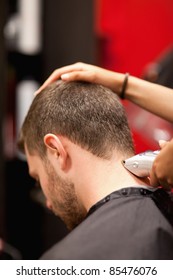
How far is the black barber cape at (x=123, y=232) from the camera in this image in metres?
1.22

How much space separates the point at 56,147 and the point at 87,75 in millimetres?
281

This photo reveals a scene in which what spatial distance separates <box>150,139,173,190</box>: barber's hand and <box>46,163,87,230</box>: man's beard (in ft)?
0.84

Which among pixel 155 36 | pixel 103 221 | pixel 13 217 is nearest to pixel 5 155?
pixel 13 217

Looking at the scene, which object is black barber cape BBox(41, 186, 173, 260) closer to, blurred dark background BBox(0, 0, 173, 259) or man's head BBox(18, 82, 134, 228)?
man's head BBox(18, 82, 134, 228)

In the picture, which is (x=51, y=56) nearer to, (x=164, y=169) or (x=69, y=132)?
(x=69, y=132)

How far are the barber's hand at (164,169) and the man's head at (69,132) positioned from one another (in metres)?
0.14

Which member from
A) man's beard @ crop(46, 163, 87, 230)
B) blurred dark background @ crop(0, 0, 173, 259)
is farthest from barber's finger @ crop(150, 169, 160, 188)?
blurred dark background @ crop(0, 0, 173, 259)

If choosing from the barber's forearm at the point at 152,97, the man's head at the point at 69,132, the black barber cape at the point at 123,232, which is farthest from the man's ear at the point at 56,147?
the barber's forearm at the point at 152,97

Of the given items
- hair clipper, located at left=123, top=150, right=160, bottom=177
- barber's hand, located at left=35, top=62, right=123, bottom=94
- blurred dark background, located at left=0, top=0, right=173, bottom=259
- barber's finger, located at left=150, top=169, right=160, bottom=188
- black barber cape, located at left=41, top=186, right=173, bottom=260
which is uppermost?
barber's hand, located at left=35, top=62, right=123, bottom=94

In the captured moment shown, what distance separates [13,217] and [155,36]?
65.6 inches

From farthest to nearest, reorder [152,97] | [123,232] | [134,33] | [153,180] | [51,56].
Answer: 1. [134,33]
2. [51,56]
3. [152,97]
4. [153,180]
5. [123,232]

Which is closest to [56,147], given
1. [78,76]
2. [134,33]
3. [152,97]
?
[78,76]

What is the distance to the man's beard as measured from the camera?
58.6 inches

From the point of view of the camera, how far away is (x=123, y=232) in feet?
4.08
